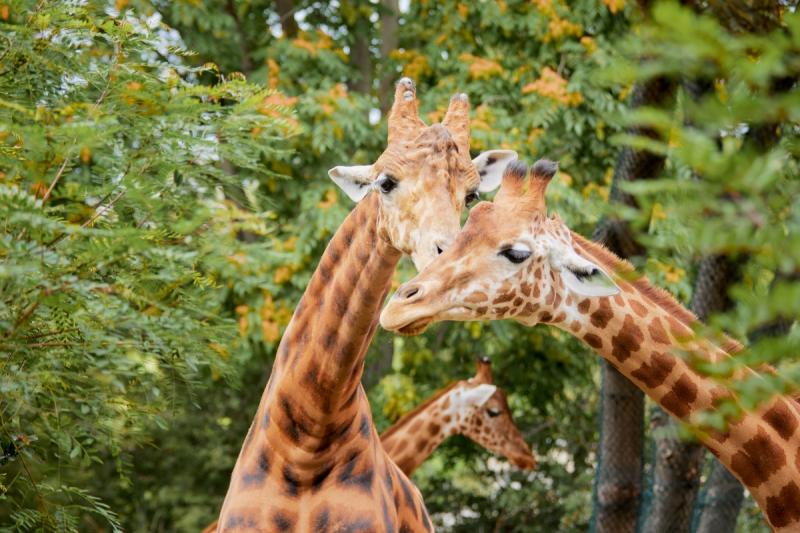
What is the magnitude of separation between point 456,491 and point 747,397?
9.70 metres

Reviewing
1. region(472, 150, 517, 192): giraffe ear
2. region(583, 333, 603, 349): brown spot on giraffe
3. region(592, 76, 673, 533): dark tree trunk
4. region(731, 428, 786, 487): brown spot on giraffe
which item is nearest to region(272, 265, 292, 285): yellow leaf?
region(592, 76, 673, 533): dark tree trunk

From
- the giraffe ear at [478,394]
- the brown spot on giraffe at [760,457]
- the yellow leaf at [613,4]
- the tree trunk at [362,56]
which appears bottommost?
the giraffe ear at [478,394]

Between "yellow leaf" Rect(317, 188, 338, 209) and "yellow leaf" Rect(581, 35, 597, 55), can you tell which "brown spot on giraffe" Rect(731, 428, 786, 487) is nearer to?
"yellow leaf" Rect(317, 188, 338, 209)

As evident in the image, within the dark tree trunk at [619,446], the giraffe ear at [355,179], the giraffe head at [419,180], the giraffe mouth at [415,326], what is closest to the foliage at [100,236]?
the giraffe ear at [355,179]

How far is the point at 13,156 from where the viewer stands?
344 centimetres

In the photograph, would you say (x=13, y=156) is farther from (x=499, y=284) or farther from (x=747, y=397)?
(x=747, y=397)

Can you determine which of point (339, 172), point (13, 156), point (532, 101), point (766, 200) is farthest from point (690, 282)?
point (766, 200)

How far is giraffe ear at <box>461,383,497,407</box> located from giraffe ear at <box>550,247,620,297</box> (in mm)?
3584

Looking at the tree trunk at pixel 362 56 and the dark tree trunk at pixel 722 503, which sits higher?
the tree trunk at pixel 362 56

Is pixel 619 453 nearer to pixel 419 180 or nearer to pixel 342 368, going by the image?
pixel 342 368

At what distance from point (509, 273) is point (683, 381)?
2.14ft

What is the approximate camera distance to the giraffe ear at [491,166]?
4.20 metres

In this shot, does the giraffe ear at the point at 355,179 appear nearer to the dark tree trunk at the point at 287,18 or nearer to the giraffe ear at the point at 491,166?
the giraffe ear at the point at 491,166

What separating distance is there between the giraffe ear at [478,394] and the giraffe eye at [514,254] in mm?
3698
